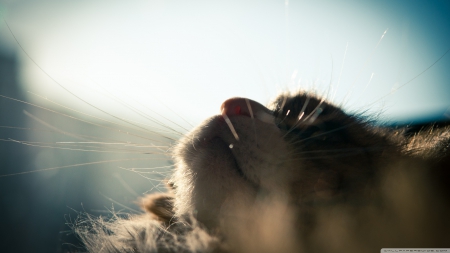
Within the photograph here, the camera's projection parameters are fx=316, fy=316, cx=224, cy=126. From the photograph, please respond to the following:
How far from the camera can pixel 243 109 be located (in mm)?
1126

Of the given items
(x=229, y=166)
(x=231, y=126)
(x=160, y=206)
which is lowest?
(x=160, y=206)

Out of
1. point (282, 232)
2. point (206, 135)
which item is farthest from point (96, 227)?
point (282, 232)

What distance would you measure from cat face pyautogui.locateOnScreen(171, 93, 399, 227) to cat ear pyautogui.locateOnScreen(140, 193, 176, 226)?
331mm

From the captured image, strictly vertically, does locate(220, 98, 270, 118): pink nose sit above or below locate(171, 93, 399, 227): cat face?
above

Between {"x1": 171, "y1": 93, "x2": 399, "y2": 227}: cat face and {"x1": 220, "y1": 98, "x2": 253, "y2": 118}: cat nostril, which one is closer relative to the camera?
{"x1": 171, "y1": 93, "x2": 399, "y2": 227}: cat face

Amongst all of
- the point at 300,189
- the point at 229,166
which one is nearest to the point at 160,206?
the point at 229,166

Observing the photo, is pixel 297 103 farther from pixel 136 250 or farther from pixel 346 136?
pixel 136 250

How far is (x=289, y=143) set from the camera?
1078mm

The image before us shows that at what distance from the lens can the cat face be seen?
0.99 meters

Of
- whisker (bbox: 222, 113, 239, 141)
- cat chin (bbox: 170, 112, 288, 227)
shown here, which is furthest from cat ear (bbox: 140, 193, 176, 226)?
whisker (bbox: 222, 113, 239, 141)

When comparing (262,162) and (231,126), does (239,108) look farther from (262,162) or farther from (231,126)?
(262,162)

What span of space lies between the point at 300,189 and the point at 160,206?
0.86 metres

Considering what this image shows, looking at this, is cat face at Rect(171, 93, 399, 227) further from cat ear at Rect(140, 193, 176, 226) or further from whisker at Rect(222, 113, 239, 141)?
cat ear at Rect(140, 193, 176, 226)

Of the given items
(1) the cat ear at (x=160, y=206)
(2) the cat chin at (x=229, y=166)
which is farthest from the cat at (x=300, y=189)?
(1) the cat ear at (x=160, y=206)
